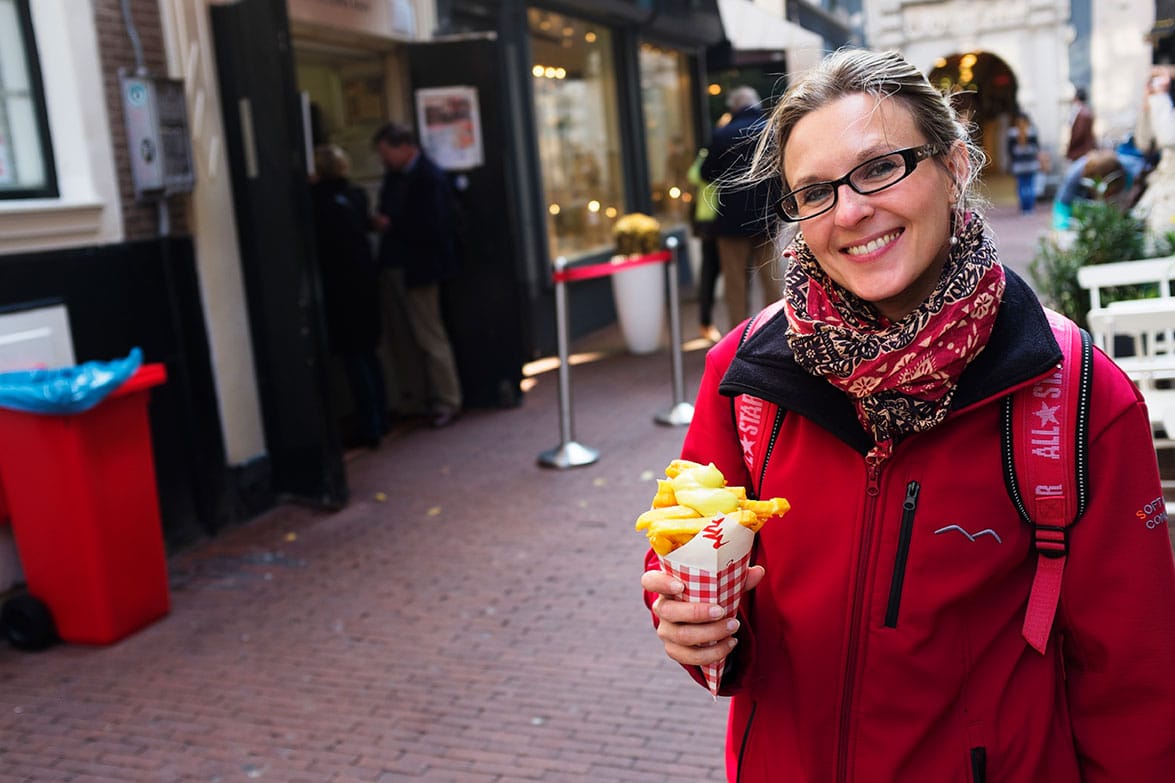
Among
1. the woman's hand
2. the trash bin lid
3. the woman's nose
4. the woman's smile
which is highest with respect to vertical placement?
the woman's nose

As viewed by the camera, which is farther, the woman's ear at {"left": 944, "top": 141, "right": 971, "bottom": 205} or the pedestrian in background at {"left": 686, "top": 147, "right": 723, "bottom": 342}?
the pedestrian in background at {"left": 686, "top": 147, "right": 723, "bottom": 342}

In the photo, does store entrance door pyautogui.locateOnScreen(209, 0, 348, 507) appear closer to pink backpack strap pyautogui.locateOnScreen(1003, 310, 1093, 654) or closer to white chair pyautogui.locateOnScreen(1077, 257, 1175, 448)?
white chair pyautogui.locateOnScreen(1077, 257, 1175, 448)

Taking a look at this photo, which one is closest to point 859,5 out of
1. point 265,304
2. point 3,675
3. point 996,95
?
point 996,95

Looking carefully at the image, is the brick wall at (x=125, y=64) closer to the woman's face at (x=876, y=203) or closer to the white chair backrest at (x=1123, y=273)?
the white chair backrest at (x=1123, y=273)

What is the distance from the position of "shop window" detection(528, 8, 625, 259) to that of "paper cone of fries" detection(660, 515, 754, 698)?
35.7ft

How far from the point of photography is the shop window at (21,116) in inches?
227

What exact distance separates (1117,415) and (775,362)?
0.49 m

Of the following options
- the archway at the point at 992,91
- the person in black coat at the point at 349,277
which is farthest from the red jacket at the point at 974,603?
the archway at the point at 992,91

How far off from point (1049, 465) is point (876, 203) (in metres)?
0.44

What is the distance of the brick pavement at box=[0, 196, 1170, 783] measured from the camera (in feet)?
13.3

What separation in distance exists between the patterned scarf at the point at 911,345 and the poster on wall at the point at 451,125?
312 inches

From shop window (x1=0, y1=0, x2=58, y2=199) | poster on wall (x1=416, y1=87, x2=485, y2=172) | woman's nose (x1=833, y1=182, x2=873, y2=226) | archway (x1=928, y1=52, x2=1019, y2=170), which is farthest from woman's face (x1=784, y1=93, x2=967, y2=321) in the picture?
archway (x1=928, y1=52, x2=1019, y2=170)

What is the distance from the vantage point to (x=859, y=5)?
35.2m

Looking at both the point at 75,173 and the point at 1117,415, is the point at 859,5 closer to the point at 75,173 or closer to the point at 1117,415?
the point at 75,173
